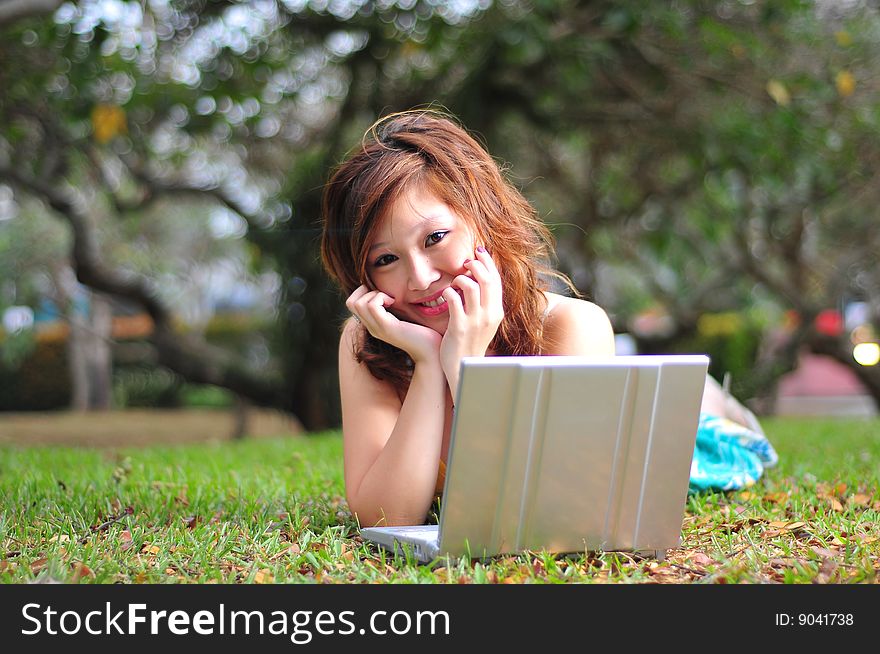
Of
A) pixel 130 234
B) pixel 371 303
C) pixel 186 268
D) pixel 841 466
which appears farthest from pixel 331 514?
pixel 186 268

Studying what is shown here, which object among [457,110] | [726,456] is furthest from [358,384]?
[457,110]

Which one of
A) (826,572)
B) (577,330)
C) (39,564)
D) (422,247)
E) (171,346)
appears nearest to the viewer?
(826,572)

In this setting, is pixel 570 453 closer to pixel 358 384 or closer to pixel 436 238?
pixel 436 238

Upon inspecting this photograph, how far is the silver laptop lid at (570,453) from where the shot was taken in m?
2.06

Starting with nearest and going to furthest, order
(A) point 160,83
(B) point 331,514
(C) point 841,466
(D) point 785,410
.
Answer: (B) point 331,514 < (C) point 841,466 < (A) point 160,83 < (D) point 785,410

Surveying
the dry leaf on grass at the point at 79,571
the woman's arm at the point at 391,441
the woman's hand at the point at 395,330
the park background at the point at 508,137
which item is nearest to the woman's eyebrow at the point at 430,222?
the woman's hand at the point at 395,330

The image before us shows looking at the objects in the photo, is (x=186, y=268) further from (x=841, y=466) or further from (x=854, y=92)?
(x=841, y=466)

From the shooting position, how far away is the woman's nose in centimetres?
252

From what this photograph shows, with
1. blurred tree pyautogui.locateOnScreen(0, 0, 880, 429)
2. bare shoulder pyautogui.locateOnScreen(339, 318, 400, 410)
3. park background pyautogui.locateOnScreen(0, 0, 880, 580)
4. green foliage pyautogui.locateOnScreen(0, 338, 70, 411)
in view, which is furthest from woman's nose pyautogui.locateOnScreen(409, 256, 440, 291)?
green foliage pyautogui.locateOnScreen(0, 338, 70, 411)

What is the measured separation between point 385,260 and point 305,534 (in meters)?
0.82

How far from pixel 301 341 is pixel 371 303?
6.63 m

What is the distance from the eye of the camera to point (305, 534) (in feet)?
8.71

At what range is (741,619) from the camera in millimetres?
1897

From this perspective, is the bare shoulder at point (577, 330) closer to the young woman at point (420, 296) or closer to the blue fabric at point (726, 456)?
the young woman at point (420, 296)
